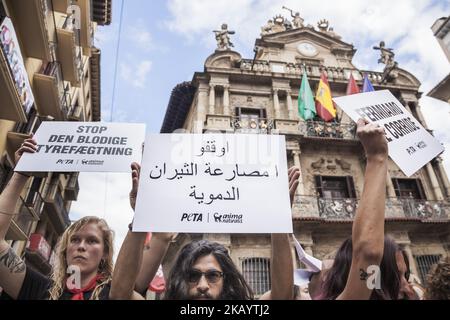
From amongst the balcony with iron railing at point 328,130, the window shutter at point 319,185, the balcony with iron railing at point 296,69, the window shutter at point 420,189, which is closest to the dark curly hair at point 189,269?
the window shutter at point 319,185

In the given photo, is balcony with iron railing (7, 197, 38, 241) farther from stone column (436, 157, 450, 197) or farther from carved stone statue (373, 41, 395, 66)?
carved stone statue (373, 41, 395, 66)

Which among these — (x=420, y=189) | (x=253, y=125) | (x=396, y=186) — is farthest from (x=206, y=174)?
(x=420, y=189)

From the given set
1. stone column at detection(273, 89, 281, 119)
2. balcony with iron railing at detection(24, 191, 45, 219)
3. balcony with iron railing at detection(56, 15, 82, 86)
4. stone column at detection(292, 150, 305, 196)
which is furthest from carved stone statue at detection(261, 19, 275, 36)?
balcony with iron railing at detection(24, 191, 45, 219)

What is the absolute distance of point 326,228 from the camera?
11531mm

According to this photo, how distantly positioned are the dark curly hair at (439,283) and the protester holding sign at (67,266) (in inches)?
88.6

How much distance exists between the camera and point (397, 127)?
2.73 meters

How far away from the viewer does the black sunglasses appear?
7.23 ft

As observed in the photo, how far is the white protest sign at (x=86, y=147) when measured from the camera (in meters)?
2.67

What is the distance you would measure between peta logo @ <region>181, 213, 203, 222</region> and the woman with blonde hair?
2.38 feet

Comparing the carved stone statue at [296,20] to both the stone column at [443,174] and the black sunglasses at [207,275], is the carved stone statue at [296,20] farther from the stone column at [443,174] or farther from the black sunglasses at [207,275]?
the black sunglasses at [207,275]

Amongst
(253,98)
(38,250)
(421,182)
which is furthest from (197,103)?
(421,182)

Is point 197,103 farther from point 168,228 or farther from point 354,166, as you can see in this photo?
point 168,228

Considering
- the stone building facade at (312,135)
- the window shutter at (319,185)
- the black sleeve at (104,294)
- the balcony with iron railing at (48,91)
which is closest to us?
the black sleeve at (104,294)
